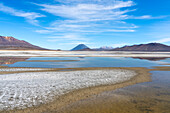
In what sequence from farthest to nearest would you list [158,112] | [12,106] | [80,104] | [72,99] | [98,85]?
[98,85] < [72,99] < [80,104] < [12,106] < [158,112]

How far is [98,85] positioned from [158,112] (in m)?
5.05

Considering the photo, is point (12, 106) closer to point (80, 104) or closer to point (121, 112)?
point (80, 104)

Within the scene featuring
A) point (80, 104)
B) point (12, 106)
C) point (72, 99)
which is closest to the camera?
point (12, 106)

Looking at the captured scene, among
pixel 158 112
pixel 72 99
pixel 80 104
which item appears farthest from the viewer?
pixel 72 99

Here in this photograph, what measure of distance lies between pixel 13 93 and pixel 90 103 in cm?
485

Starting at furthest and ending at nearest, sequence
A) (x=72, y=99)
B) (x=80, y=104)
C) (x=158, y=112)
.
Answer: (x=72, y=99)
(x=80, y=104)
(x=158, y=112)

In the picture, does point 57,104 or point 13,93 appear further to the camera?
point 13,93

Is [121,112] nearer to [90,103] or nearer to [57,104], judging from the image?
[90,103]

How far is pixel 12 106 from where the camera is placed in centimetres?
705

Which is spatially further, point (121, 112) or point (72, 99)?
point (72, 99)

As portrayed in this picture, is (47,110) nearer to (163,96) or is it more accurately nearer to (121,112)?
(121,112)

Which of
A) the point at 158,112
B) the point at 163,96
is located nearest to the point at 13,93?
the point at 158,112

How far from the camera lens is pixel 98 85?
11.1 m

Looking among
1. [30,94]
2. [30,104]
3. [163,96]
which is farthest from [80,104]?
[163,96]
